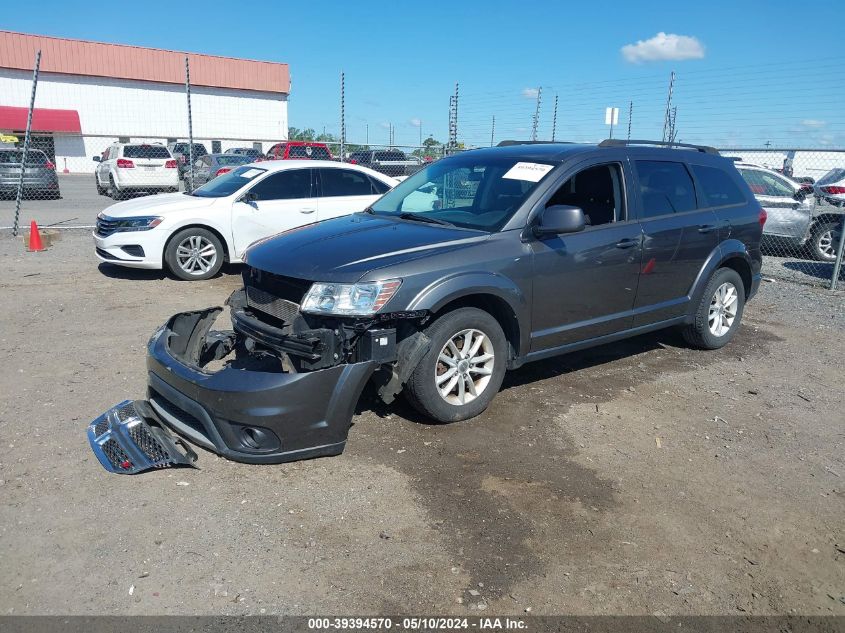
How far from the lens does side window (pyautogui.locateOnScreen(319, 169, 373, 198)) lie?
920 centimetres

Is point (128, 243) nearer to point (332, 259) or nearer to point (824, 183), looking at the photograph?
point (332, 259)

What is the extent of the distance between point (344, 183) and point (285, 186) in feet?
2.72

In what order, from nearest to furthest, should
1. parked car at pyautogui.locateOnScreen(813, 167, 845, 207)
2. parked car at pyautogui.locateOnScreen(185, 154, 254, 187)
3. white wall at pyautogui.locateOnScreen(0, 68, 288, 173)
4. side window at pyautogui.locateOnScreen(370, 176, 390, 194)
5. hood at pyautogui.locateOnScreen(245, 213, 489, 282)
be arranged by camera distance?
hood at pyautogui.locateOnScreen(245, 213, 489, 282)
side window at pyautogui.locateOnScreen(370, 176, 390, 194)
parked car at pyautogui.locateOnScreen(813, 167, 845, 207)
parked car at pyautogui.locateOnScreen(185, 154, 254, 187)
white wall at pyautogui.locateOnScreen(0, 68, 288, 173)

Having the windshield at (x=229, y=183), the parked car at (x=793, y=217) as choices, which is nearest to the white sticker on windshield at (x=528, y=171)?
the windshield at (x=229, y=183)

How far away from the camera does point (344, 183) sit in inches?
367

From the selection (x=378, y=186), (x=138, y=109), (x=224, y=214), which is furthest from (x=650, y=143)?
(x=138, y=109)

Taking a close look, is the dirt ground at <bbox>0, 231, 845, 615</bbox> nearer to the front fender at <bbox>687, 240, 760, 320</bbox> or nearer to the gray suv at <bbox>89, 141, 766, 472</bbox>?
the gray suv at <bbox>89, 141, 766, 472</bbox>

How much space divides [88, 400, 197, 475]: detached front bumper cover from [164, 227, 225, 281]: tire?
15.4 feet

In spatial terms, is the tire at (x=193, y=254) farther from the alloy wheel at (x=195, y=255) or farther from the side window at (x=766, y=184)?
the side window at (x=766, y=184)

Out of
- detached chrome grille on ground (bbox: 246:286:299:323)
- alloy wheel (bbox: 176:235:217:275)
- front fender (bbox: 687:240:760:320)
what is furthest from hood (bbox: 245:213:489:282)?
alloy wheel (bbox: 176:235:217:275)

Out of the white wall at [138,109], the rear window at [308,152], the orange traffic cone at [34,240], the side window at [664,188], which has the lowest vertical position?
the orange traffic cone at [34,240]

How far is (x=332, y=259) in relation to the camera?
13.6 ft

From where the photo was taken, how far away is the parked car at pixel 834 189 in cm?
1141

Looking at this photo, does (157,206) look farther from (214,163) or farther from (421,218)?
Answer: (214,163)
